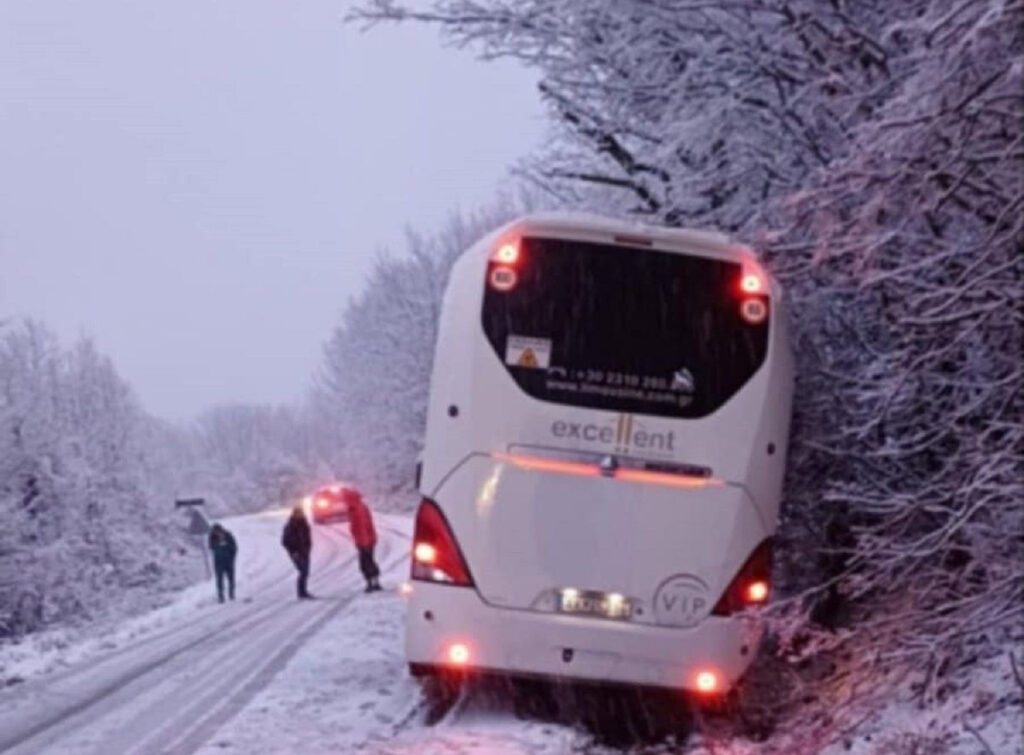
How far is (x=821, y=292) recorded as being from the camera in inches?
422

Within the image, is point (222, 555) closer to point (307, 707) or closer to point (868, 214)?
point (307, 707)

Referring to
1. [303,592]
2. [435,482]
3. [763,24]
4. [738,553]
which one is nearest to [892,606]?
[738,553]

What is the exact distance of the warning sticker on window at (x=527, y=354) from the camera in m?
10.1

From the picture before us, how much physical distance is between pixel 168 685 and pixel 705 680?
291 inches

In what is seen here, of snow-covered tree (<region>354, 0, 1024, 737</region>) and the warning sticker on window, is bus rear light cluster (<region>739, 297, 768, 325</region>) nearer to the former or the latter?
snow-covered tree (<region>354, 0, 1024, 737</region>)

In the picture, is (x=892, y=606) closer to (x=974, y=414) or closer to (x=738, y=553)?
(x=738, y=553)

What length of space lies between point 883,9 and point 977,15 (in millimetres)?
2832

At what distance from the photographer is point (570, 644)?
33.1 feet

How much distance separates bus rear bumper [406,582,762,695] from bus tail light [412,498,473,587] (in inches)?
3.1

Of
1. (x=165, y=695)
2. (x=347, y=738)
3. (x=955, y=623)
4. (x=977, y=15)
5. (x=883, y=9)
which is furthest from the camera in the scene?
(x=165, y=695)

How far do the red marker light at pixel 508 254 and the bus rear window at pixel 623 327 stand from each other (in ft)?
0.07

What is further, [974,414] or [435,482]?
[435,482]

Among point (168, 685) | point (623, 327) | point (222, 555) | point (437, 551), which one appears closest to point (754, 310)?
point (623, 327)

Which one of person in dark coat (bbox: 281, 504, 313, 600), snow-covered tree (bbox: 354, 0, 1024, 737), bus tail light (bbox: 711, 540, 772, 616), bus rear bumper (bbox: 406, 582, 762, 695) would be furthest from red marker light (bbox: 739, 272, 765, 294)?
person in dark coat (bbox: 281, 504, 313, 600)
